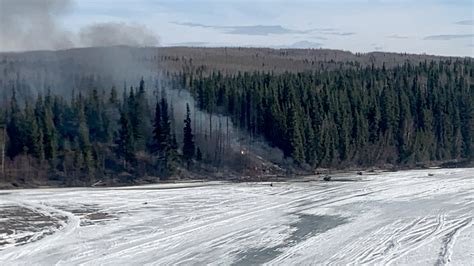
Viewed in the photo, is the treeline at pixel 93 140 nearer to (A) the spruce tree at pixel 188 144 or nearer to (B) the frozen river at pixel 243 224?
(A) the spruce tree at pixel 188 144

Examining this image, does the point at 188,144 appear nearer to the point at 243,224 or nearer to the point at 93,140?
the point at 93,140

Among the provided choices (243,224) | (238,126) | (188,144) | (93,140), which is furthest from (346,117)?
(243,224)

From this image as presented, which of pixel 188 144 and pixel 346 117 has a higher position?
pixel 346 117

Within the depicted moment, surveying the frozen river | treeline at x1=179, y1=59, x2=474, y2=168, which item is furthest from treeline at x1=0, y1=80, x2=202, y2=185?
treeline at x1=179, y1=59, x2=474, y2=168

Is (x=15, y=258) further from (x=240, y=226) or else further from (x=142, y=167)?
(x=142, y=167)

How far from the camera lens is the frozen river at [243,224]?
132 feet

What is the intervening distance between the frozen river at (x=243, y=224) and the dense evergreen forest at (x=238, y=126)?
10.9m

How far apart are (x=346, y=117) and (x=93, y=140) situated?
3098 cm

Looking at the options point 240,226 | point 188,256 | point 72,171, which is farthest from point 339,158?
point 188,256

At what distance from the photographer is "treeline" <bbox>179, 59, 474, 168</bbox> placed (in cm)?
9556

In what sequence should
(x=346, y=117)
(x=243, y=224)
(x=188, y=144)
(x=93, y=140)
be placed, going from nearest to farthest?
(x=243, y=224), (x=93, y=140), (x=188, y=144), (x=346, y=117)

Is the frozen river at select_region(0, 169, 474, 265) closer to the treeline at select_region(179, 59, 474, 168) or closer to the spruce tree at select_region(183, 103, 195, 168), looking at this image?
the spruce tree at select_region(183, 103, 195, 168)

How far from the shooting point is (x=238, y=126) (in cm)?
10075

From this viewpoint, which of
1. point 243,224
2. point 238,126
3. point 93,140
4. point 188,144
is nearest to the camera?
point 243,224
